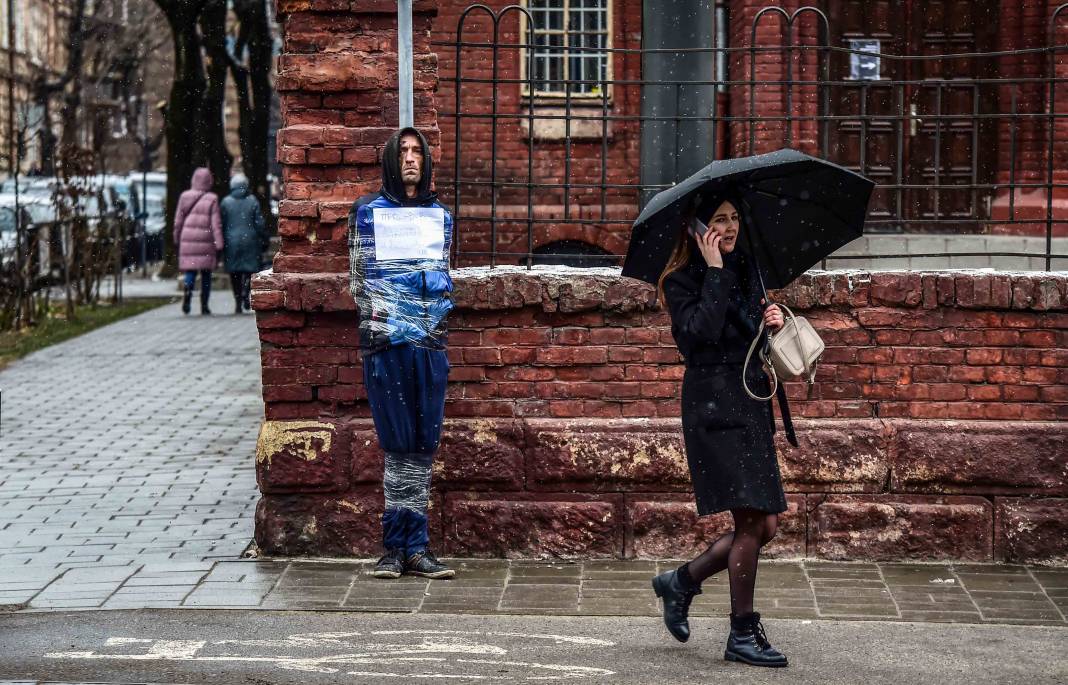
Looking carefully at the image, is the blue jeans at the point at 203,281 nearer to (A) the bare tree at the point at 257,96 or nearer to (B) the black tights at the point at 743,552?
(A) the bare tree at the point at 257,96

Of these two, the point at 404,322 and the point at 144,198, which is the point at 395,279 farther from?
the point at 144,198

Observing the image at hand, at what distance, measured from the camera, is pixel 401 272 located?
729 centimetres

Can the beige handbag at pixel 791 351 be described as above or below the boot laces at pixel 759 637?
above

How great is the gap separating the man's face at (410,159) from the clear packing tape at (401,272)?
5.2 inches

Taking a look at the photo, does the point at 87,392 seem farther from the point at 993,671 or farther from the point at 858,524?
the point at 993,671

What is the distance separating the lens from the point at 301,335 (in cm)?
777

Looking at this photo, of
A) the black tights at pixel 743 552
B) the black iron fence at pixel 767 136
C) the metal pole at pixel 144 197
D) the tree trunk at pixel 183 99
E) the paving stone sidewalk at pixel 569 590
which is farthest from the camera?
the metal pole at pixel 144 197

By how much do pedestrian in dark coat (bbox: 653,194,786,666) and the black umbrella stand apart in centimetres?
8

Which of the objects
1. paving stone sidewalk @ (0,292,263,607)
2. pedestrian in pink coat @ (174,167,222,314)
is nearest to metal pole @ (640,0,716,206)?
paving stone sidewalk @ (0,292,263,607)

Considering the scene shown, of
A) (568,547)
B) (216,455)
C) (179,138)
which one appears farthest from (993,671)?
(179,138)

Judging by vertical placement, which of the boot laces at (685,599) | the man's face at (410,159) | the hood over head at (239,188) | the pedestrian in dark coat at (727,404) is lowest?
the boot laces at (685,599)

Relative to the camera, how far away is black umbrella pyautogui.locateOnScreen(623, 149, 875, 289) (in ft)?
19.5

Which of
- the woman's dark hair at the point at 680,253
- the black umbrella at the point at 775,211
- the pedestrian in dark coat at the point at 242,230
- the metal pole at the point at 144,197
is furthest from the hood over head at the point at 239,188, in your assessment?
the woman's dark hair at the point at 680,253

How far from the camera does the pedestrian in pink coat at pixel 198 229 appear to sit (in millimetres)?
21688
